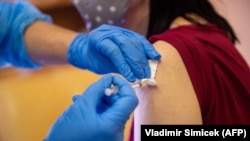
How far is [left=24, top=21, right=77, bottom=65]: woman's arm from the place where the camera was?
1218 millimetres

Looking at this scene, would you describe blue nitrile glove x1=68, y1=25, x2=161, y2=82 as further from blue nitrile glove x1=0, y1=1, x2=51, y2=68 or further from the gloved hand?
blue nitrile glove x1=0, y1=1, x2=51, y2=68

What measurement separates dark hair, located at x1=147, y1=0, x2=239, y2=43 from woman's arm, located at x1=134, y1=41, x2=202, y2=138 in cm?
24

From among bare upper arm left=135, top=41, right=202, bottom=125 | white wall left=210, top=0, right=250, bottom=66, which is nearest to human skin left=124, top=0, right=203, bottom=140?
bare upper arm left=135, top=41, right=202, bottom=125

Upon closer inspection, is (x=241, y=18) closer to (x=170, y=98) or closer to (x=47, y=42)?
(x=47, y=42)

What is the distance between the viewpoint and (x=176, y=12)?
1071 mm

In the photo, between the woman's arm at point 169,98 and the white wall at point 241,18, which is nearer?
the woman's arm at point 169,98

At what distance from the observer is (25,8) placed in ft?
4.46

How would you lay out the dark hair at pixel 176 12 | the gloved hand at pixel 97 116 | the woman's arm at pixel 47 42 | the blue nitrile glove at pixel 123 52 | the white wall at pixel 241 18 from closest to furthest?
the gloved hand at pixel 97 116, the blue nitrile glove at pixel 123 52, the dark hair at pixel 176 12, the woman's arm at pixel 47 42, the white wall at pixel 241 18

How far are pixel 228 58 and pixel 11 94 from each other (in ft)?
4.48

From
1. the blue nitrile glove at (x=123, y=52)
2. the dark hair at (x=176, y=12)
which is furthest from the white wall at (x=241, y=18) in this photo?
the blue nitrile glove at (x=123, y=52)

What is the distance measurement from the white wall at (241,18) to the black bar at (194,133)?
46.8 inches

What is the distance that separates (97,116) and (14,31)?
0.70 m

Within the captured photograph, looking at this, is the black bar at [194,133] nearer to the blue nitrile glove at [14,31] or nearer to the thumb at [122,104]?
the thumb at [122,104]

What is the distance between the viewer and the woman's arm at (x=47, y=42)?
1.22 metres
